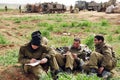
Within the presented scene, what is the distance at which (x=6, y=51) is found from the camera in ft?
35.8

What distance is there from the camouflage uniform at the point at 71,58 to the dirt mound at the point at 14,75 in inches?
31.5

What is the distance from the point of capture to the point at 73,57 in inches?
328

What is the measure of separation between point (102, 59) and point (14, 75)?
6.71 ft

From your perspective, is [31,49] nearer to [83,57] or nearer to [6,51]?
[83,57]

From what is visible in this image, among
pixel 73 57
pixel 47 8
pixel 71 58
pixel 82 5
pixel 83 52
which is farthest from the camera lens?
pixel 82 5

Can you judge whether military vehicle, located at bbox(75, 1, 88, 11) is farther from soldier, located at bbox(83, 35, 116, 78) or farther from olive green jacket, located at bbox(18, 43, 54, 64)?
olive green jacket, located at bbox(18, 43, 54, 64)

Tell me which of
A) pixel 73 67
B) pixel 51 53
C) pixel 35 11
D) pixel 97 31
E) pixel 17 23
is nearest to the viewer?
pixel 51 53

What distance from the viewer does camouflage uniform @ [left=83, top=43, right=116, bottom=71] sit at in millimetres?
7902

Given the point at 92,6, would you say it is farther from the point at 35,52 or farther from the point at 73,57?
the point at 35,52

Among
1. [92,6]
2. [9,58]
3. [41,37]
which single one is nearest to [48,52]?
[41,37]

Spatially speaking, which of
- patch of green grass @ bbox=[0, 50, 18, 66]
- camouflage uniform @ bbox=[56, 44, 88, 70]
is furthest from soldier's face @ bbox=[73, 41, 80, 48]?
patch of green grass @ bbox=[0, 50, 18, 66]

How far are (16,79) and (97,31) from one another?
9832 millimetres

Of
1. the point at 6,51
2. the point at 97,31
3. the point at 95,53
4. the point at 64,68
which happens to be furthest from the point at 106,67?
the point at 97,31

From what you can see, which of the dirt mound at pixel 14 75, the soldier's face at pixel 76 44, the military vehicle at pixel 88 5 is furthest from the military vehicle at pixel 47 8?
the dirt mound at pixel 14 75
